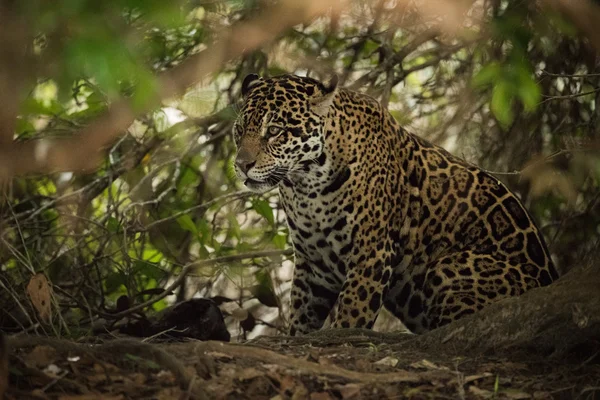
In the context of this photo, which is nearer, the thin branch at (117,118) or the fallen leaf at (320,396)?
the thin branch at (117,118)

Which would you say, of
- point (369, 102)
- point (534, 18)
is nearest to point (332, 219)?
point (369, 102)

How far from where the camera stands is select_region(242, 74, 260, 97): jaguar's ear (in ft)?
21.8

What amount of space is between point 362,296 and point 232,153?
293cm

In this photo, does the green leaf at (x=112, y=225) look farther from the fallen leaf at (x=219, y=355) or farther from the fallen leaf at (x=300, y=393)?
the fallen leaf at (x=300, y=393)

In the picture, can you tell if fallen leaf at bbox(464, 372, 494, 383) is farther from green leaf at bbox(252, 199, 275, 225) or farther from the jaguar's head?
green leaf at bbox(252, 199, 275, 225)

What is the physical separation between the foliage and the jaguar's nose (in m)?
1.20

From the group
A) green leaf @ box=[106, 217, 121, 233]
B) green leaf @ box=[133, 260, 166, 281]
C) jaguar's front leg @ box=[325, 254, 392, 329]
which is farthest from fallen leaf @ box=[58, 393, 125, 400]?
green leaf @ box=[106, 217, 121, 233]

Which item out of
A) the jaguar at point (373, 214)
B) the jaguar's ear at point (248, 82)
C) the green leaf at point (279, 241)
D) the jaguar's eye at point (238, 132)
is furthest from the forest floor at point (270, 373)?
the green leaf at point (279, 241)

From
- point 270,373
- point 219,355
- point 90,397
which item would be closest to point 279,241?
point 219,355

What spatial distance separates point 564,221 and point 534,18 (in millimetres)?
3128

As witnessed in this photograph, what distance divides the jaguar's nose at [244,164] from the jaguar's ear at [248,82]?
0.67 metres

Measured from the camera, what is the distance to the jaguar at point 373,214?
6262mm

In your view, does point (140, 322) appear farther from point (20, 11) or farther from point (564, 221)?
point (20, 11)

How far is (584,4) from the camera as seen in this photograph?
4.21 m
